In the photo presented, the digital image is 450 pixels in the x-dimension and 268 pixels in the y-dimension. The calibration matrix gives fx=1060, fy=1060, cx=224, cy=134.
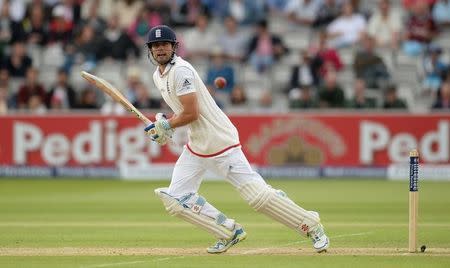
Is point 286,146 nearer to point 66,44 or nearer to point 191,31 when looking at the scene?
point 191,31

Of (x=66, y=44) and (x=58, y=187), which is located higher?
(x=66, y=44)

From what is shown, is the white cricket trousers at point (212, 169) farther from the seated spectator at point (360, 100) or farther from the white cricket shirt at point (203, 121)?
the seated spectator at point (360, 100)

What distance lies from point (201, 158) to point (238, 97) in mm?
9159

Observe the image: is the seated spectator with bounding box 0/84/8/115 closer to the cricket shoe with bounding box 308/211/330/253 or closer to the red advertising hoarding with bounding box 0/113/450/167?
the red advertising hoarding with bounding box 0/113/450/167

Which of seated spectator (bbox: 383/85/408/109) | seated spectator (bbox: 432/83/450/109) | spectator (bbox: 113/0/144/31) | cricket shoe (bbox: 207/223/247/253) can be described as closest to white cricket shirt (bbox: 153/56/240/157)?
cricket shoe (bbox: 207/223/247/253)

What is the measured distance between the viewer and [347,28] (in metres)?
18.2

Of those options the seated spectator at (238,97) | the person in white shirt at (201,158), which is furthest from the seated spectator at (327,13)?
the person in white shirt at (201,158)

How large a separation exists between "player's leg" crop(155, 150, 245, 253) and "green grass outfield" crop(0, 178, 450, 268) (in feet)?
0.75

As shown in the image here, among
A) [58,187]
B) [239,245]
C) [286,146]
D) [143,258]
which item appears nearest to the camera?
[143,258]

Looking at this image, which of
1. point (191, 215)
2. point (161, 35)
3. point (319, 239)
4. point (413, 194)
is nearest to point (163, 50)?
point (161, 35)

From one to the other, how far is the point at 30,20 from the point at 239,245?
36.7 feet

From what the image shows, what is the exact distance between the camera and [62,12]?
18875 mm

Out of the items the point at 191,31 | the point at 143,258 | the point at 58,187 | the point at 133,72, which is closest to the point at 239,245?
the point at 143,258

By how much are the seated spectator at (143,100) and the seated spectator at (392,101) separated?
3.69 meters
